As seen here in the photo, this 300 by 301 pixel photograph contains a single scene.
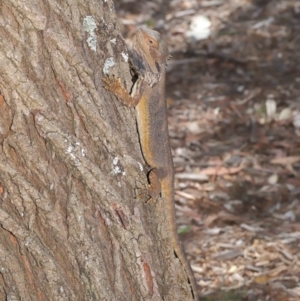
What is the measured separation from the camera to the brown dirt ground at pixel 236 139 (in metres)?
4.86

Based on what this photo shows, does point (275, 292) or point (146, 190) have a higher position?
point (146, 190)

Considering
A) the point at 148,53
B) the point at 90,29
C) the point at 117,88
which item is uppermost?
the point at 148,53

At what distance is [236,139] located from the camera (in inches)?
269

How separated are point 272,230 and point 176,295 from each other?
2.29m

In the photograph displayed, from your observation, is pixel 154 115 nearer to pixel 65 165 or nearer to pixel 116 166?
pixel 116 166

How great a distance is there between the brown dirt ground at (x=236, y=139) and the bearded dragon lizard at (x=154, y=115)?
4.29 feet

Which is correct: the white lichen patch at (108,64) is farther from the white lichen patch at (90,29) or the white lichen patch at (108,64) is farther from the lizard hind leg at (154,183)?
the lizard hind leg at (154,183)

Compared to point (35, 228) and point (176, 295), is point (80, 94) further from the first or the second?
point (176, 295)

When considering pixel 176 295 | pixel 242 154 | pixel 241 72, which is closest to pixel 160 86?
pixel 176 295

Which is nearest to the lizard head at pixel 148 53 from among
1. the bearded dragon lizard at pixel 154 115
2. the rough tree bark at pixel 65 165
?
the bearded dragon lizard at pixel 154 115

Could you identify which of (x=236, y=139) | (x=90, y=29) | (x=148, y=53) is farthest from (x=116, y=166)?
(x=236, y=139)

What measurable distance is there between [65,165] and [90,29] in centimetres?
64

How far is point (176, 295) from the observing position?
312 cm

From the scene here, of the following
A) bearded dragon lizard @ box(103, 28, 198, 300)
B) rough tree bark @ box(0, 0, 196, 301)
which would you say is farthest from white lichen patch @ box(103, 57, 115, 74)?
bearded dragon lizard @ box(103, 28, 198, 300)
